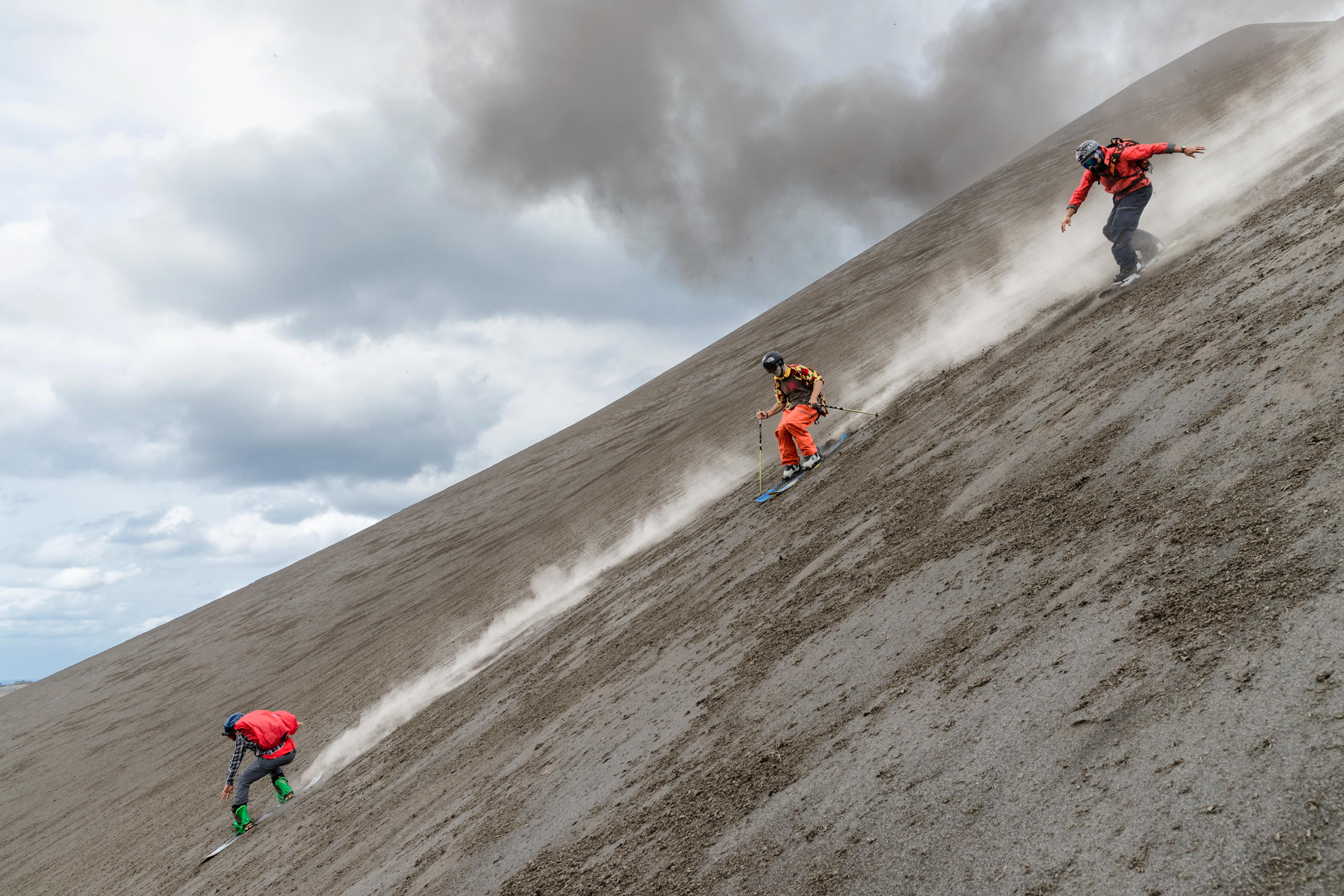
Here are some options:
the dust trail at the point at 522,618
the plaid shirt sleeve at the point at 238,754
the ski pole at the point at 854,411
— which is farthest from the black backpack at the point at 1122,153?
the plaid shirt sleeve at the point at 238,754

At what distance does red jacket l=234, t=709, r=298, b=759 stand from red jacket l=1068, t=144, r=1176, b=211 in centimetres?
1265

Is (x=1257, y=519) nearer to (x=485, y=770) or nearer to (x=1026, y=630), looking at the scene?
(x=1026, y=630)


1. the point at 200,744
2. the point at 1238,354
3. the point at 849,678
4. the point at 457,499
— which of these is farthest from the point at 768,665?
the point at 457,499

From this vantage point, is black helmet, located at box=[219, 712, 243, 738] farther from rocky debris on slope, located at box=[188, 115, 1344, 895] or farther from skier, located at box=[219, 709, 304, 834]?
rocky debris on slope, located at box=[188, 115, 1344, 895]

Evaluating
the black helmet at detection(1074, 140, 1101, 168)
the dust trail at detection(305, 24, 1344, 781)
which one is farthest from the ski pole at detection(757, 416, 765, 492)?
the black helmet at detection(1074, 140, 1101, 168)

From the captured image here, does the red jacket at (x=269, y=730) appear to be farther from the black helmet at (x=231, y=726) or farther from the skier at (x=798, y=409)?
the skier at (x=798, y=409)

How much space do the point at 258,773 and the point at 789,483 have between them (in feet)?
27.3

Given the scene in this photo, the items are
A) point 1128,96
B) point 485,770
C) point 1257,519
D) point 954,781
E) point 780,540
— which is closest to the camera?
point 954,781

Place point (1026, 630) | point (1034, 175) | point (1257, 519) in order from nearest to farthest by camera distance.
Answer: point (1257, 519), point (1026, 630), point (1034, 175)

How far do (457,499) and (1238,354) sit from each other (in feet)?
103

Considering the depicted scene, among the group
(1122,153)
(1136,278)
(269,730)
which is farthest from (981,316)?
(269,730)

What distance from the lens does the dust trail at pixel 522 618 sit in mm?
12023

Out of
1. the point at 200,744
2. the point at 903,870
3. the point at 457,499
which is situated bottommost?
the point at 903,870

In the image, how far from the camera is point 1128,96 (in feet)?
140
